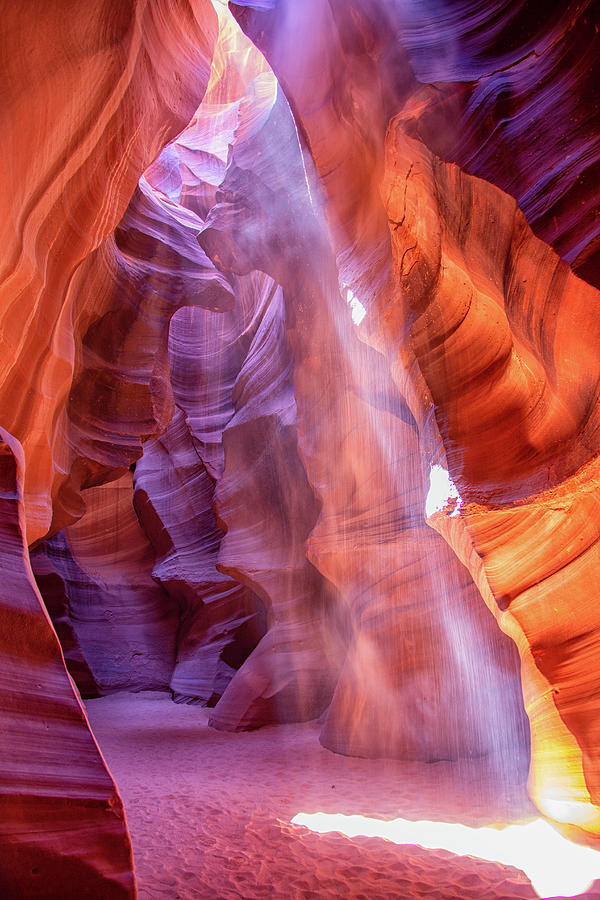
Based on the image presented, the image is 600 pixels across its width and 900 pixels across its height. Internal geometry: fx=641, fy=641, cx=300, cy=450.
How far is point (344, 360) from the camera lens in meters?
9.11

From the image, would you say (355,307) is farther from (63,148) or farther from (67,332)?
(67,332)

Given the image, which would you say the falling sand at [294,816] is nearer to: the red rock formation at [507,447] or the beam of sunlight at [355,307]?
the red rock formation at [507,447]

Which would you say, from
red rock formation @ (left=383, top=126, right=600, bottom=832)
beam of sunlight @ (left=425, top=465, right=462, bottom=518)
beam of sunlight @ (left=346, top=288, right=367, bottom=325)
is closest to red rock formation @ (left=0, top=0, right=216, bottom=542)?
red rock formation @ (left=383, top=126, right=600, bottom=832)

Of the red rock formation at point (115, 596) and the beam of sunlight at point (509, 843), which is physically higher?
the beam of sunlight at point (509, 843)

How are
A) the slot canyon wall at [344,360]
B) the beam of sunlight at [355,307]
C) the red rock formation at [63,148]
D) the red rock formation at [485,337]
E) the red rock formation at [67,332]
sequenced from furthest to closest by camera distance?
the beam of sunlight at [355,307]
the red rock formation at [63,148]
the red rock formation at [485,337]
the slot canyon wall at [344,360]
the red rock formation at [67,332]

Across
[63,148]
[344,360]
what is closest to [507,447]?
[63,148]

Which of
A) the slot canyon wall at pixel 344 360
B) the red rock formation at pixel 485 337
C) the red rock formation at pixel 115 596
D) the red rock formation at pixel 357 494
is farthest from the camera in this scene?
the red rock formation at pixel 115 596

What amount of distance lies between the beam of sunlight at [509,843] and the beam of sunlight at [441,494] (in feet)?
7.60

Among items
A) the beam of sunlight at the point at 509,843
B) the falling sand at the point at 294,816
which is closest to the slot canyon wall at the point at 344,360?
the beam of sunlight at the point at 509,843

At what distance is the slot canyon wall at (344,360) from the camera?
339cm

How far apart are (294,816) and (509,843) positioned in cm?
173

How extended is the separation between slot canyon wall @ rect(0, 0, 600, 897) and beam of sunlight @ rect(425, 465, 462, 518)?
0.03 metres

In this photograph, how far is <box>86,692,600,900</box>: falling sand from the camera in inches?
153

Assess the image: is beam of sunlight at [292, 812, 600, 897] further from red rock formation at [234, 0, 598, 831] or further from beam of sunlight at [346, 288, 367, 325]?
beam of sunlight at [346, 288, 367, 325]
